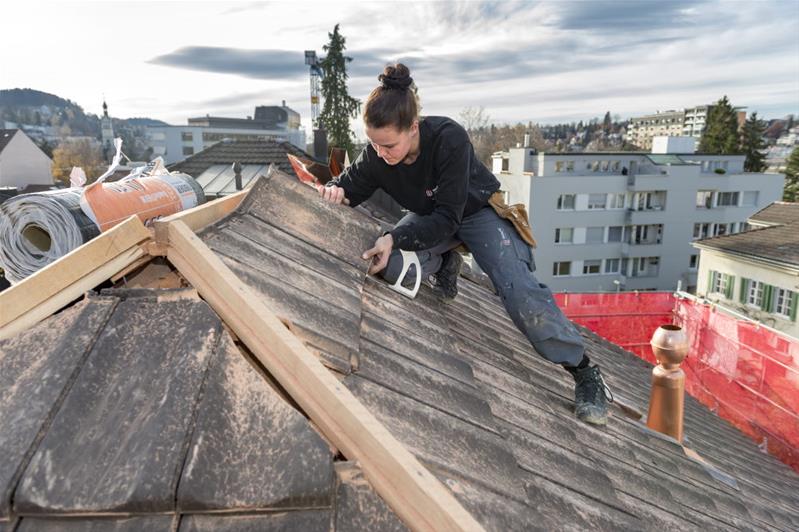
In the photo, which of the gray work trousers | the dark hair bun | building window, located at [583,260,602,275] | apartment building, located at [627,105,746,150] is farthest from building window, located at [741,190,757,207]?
apartment building, located at [627,105,746,150]

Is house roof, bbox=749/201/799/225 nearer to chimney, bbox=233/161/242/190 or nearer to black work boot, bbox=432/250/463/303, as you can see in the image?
chimney, bbox=233/161/242/190

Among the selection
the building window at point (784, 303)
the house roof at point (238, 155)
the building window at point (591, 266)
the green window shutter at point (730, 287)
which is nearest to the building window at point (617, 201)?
the building window at point (591, 266)

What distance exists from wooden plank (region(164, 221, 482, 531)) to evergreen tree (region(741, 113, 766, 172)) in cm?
6570

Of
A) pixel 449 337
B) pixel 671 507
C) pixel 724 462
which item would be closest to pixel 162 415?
pixel 449 337

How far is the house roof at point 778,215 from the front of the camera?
27.2 m

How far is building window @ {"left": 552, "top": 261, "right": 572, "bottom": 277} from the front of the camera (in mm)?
38062

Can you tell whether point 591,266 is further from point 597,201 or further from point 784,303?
point 784,303

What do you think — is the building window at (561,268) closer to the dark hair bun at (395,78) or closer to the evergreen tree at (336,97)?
the evergreen tree at (336,97)

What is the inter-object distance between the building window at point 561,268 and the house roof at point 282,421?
3608 centimetres

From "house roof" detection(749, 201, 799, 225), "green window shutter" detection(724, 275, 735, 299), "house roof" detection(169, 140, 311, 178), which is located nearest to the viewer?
"house roof" detection(169, 140, 311, 178)

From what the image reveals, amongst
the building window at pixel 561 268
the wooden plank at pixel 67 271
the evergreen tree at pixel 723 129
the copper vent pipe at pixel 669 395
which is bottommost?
the building window at pixel 561 268

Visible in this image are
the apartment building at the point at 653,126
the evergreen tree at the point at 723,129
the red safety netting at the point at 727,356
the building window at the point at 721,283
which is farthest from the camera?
the apartment building at the point at 653,126

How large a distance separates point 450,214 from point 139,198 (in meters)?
1.77

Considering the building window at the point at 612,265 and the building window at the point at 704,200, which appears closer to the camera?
the building window at the point at 704,200
